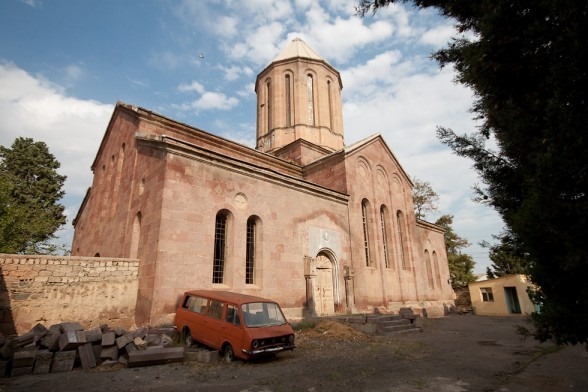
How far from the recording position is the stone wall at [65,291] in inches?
368

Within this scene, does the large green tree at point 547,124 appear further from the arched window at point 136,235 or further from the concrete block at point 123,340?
the arched window at point 136,235

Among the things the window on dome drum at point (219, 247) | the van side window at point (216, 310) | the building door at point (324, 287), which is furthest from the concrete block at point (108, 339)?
the building door at point (324, 287)

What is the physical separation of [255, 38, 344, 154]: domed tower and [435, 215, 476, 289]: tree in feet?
63.4

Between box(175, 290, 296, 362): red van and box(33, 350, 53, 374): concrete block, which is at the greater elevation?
box(175, 290, 296, 362): red van

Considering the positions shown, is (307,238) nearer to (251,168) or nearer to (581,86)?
(251,168)

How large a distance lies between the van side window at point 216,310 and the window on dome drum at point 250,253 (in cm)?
419

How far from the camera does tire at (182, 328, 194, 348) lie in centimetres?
933

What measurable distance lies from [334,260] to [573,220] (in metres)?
13.0

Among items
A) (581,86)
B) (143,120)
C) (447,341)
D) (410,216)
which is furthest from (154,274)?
(410,216)

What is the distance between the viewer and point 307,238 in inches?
604

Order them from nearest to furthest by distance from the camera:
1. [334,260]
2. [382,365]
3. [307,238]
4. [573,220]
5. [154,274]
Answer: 1. [573,220]
2. [382,365]
3. [154,274]
4. [307,238]
5. [334,260]

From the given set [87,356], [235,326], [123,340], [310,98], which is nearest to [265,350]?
[235,326]

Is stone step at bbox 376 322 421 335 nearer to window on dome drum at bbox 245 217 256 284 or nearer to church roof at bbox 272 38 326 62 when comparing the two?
window on dome drum at bbox 245 217 256 284

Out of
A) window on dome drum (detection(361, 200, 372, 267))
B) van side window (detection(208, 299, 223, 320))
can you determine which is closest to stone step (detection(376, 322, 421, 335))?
window on dome drum (detection(361, 200, 372, 267))
